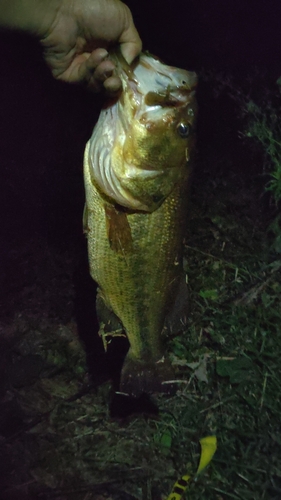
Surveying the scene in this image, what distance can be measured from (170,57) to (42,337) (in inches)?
82.8

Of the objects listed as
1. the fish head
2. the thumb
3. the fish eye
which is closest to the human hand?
→ the thumb

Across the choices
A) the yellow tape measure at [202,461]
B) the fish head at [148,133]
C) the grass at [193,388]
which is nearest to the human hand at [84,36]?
the fish head at [148,133]

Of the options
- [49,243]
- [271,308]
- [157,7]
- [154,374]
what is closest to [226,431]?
[271,308]

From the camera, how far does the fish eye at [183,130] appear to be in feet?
5.92

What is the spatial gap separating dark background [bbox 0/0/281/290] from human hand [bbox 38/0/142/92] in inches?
17.2

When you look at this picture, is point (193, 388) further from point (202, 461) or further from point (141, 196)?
point (141, 196)

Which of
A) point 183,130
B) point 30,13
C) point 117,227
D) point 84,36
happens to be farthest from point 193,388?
point 30,13

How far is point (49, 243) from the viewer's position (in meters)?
3.06

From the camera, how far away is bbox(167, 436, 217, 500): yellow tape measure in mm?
3037

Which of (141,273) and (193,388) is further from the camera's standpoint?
(193,388)

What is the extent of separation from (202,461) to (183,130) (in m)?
2.39

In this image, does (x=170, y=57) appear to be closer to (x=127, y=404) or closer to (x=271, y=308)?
(x=271, y=308)

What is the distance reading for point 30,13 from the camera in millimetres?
1956

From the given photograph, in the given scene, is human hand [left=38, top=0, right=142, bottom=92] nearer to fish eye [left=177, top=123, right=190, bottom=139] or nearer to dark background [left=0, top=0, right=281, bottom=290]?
fish eye [left=177, top=123, right=190, bottom=139]
